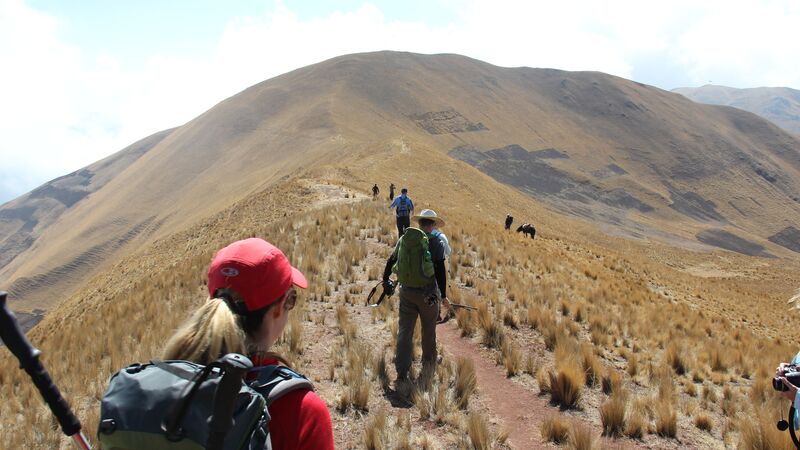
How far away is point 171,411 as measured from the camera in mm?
1508

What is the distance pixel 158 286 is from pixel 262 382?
44.3ft

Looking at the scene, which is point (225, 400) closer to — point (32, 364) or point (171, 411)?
point (171, 411)

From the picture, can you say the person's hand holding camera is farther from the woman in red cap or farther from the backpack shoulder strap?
the backpack shoulder strap

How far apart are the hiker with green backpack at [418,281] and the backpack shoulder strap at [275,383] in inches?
182

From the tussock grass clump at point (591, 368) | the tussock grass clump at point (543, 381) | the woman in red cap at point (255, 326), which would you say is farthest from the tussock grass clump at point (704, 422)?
the woman in red cap at point (255, 326)

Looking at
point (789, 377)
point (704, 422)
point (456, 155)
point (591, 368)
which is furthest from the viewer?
point (456, 155)

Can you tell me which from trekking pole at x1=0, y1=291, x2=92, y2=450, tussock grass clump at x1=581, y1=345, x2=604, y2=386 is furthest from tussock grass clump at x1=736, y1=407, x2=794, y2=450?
trekking pole at x1=0, y1=291, x2=92, y2=450

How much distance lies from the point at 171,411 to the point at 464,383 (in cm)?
553

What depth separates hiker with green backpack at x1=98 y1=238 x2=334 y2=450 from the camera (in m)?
1.52

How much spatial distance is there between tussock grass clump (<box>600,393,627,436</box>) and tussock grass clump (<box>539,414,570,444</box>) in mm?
541

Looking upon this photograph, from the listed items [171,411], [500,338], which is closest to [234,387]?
[171,411]

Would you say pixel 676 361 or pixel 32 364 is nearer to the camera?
pixel 32 364

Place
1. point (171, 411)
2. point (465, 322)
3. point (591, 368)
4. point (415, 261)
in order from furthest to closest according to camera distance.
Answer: point (465, 322), point (591, 368), point (415, 261), point (171, 411)

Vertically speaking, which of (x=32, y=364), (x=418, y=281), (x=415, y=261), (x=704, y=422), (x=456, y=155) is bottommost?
(x=704, y=422)
